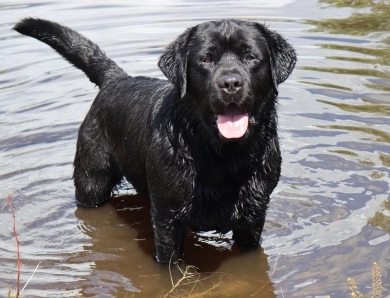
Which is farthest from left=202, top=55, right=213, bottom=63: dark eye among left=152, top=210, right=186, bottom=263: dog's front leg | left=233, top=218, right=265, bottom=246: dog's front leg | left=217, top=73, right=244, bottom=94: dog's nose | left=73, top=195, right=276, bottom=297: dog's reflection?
left=73, top=195, right=276, bottom=297: dog's reflection

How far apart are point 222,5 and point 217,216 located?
8.92m

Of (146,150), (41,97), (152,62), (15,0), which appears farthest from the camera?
(15,0)

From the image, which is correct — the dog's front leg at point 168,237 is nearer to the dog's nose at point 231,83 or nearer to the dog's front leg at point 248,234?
the dog's front leg at point 248,234

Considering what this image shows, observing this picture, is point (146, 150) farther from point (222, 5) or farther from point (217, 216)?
point (222, 5)

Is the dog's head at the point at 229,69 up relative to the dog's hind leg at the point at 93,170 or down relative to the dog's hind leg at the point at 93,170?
up

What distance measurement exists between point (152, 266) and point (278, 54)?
1.87m

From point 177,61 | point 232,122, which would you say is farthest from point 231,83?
point 177,61

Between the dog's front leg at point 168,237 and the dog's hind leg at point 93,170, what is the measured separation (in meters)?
1.14

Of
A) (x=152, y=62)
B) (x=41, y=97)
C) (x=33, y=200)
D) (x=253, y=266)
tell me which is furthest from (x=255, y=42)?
(x=152, y=62)

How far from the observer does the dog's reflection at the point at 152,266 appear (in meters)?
5.37

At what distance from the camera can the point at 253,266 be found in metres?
5.66

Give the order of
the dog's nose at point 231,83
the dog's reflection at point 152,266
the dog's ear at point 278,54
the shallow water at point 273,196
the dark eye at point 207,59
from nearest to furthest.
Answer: the dog's nose at point 231,83 → the dark eye at point 207,59 → the dog's ear at point 278,54 → the dog's reflection at point 152,266 → the shallow water at point 273,196

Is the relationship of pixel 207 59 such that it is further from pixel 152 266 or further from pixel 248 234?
pixel 152 266

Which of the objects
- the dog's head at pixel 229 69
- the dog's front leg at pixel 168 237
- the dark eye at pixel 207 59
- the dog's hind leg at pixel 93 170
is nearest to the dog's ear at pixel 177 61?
the dog's head at pixel 229 69
